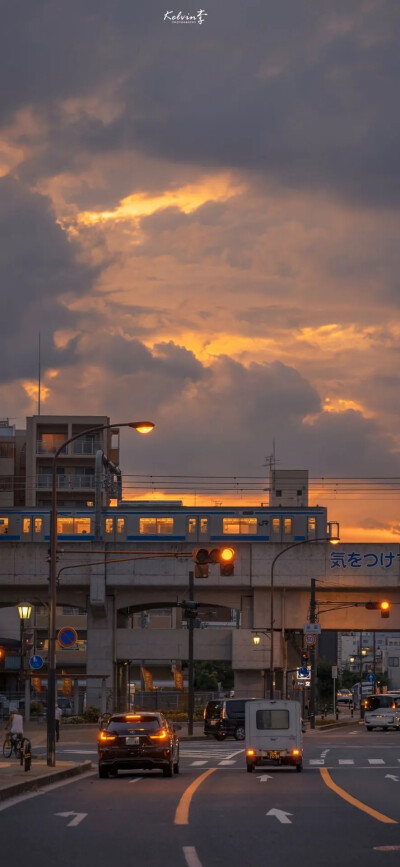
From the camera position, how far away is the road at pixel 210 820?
13.7m

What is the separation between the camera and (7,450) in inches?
5032

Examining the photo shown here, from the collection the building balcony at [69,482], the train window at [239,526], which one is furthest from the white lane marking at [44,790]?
the building balcony at [69,482]

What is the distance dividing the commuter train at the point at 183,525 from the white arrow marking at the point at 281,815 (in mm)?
66658

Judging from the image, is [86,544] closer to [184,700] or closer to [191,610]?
[184,700]

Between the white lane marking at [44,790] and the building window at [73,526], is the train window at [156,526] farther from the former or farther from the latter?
the white lane marking at [44,790]

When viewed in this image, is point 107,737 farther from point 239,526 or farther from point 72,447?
point 72,447

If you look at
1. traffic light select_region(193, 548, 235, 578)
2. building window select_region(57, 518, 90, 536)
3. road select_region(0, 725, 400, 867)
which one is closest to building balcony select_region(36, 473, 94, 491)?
building window select_region(57, 518, 90, 536)

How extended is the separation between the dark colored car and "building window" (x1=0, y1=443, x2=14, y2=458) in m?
99.2

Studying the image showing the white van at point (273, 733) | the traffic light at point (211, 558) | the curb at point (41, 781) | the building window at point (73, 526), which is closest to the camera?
the curb at point (41, 781)

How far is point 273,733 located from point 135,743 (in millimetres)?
4427

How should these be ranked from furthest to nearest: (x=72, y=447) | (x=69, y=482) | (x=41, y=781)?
(x=72, y=447) → (x=69, y=482) → (x=41, y=781)

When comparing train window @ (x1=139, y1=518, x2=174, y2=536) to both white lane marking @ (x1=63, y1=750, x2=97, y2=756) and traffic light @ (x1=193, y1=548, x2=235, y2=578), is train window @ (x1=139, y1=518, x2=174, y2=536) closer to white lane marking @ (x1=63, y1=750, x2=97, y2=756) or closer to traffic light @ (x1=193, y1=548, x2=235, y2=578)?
white lane marking @ (x1=63, y1=750, x2=97, y2=756)

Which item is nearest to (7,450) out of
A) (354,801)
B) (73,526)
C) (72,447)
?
(72,447)

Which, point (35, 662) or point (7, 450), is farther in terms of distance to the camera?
point (7, 450)
